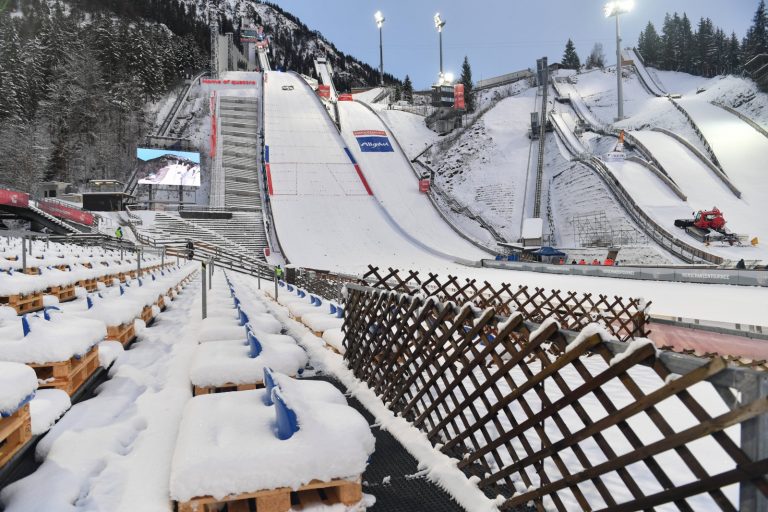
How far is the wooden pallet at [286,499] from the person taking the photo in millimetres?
2035

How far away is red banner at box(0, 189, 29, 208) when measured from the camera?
24.6 m

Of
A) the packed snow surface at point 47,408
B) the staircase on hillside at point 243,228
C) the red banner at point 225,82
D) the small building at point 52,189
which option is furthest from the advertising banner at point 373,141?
the packed snow surface at point 47,408

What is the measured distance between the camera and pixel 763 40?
5262 centimetres

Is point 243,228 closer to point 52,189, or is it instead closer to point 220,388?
point 52,189

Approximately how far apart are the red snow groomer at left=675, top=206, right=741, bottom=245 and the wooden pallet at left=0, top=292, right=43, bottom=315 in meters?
26.2

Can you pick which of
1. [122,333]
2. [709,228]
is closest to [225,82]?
[709,228]

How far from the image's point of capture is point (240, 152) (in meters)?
38.8

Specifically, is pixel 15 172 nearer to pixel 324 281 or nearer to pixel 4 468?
pixel 324 281

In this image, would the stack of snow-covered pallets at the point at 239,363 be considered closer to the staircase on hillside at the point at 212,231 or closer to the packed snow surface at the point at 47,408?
the packed snow surface at the point at 47,408

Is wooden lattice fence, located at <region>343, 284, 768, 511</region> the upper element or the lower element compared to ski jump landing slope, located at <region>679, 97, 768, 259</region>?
lower

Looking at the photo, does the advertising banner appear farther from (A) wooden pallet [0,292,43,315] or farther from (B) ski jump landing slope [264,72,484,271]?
(A) wooden pallet [0,292,43,315]

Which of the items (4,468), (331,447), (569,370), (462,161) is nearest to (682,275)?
(569,370)

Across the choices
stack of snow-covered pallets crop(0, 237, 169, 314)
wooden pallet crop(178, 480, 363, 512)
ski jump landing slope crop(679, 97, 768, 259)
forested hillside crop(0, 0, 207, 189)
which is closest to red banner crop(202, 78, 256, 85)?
forested hillside crop(0, 0, 207, 189)

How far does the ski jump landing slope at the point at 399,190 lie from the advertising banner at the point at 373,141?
0.33 ft
